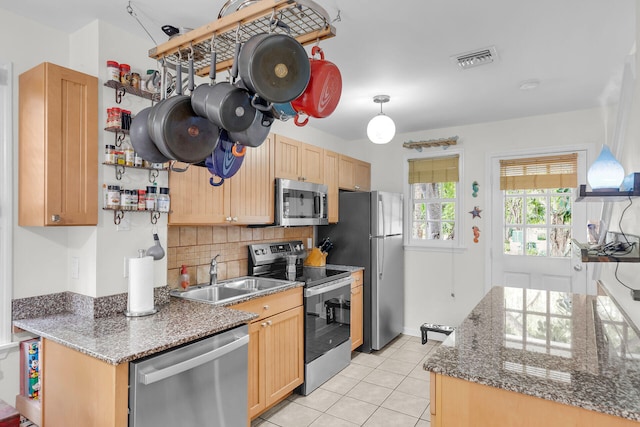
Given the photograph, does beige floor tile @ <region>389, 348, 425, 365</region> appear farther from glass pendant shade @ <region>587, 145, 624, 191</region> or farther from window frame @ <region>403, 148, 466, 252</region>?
glass pendant shade @ <region>587, 145, 624, 191</region>

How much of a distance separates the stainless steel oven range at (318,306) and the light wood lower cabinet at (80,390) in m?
1.68

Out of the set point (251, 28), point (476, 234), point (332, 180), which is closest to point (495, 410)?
point (251, 28)

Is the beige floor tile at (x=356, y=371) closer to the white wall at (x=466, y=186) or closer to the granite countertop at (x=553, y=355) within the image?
the white wall at (x=466, y=186)

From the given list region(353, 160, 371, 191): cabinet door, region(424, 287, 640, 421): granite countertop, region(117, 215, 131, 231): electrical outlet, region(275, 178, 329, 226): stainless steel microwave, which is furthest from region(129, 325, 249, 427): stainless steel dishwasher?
region(353, 160, 371, 191): cabinet door

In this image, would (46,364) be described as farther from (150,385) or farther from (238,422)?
(238,422)

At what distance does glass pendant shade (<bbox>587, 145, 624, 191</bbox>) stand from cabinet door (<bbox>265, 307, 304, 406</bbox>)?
2.08 m

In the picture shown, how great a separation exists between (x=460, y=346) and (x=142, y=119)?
5.09 feet

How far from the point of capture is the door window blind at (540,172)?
3.74m

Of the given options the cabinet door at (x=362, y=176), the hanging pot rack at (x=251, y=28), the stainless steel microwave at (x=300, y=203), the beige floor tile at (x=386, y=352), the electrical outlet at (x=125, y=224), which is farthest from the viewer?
the cabinet door at (x=362, y=176)

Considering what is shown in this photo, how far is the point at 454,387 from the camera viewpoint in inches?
50.9

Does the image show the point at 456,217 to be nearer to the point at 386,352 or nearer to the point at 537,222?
the point at 537,222

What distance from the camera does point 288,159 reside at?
3406 mm

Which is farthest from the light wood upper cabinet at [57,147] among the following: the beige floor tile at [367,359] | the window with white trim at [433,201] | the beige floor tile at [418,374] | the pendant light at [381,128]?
the window with white trim at [433,201]

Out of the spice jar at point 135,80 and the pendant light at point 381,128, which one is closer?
the spice jar at point 135,80
